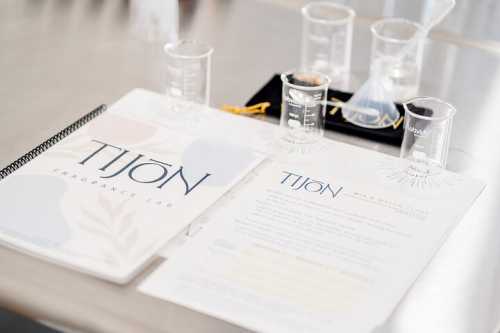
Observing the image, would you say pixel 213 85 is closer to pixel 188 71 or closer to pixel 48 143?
pixel 188 71

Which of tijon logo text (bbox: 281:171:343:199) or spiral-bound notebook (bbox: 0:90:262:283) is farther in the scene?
tijon logo text (bbox: 281:171:343:199)

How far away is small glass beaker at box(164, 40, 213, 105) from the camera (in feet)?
4.46

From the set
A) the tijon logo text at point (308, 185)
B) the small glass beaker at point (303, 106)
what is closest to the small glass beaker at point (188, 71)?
the small glass beaker at point (303, 106)

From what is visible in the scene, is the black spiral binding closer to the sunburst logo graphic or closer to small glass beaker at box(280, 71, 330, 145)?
small glass beaker at box(280, 71, 330, 145)

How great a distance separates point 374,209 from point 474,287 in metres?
0.17

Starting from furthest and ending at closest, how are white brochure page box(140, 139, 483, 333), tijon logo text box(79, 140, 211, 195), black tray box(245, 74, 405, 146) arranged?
black tray box(245, 74, 405, 146) < tijon logo text box(79, 140, 211, 195) < white brochure page box(140, 139, 483, 333)

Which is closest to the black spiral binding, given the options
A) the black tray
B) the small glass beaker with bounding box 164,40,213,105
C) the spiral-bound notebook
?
the spiral-bound notebook

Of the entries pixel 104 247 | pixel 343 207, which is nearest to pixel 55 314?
pixel 104 247

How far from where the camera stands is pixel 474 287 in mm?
1044

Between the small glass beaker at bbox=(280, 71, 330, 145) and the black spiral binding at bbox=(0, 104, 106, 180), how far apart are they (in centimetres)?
30

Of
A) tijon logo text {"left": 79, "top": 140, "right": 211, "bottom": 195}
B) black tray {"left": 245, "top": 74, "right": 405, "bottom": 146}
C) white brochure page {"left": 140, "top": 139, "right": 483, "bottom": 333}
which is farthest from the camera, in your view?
black tray {"left": 245, "top": 74, "right": 405, "bottom": 146}

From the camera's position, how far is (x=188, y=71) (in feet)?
4.49

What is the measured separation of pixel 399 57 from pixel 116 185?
0.54 m

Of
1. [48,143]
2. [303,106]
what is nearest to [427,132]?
[303,106]
